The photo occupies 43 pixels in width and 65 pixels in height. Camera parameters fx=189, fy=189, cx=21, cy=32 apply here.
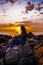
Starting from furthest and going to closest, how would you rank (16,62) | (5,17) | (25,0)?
(5,17) → (25,0) → (16,62)

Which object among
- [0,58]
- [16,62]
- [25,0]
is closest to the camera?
[16,62]

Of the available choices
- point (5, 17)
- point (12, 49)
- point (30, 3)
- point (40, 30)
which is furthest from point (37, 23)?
point (12, 49)

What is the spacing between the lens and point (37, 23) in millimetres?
4684

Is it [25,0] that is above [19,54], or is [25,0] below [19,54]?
above

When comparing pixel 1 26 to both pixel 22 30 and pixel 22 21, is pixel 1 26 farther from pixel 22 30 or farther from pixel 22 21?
pixel 22 30

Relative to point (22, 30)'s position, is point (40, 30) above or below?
below

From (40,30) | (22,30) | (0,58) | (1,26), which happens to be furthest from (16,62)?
(1,26)

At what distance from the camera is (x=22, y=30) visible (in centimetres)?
329

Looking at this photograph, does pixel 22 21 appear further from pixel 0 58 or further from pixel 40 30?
pixel 0 58

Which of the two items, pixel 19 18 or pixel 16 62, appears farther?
pixel 19 18

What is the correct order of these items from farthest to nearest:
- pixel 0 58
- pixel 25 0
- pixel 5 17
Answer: pixel 5 17, pixel 25 0, pixel 0 58

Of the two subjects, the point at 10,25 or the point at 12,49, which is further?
the point at 10,25

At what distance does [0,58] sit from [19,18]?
180 cm

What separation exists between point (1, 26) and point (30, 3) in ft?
3.18
